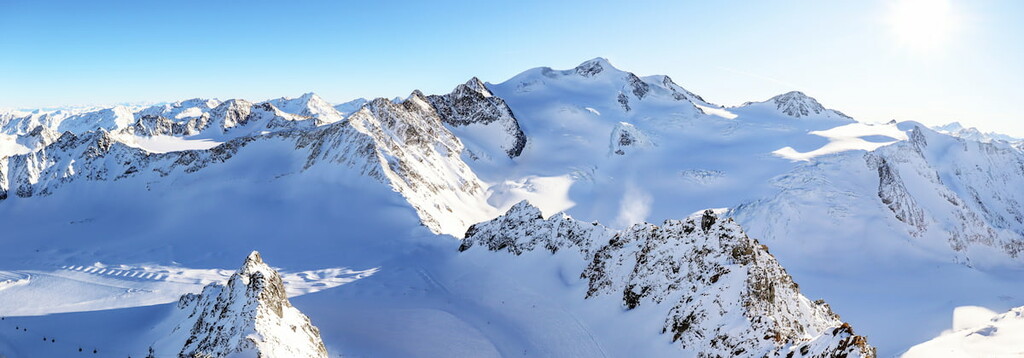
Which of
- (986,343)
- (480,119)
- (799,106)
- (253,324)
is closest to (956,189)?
(799,106)

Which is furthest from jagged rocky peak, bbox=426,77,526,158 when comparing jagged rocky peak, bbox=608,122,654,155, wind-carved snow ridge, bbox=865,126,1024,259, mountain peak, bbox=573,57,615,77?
wind-carved snow ridge, bbox=865,126,1024,259

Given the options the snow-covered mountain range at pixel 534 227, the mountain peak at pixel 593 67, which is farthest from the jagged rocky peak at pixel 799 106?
the mountain peak at pixel 593 67

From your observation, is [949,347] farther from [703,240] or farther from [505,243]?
[505,243]

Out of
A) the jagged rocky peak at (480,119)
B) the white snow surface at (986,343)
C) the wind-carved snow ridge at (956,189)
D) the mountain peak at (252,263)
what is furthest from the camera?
the jagged rocky peak at (480,119)

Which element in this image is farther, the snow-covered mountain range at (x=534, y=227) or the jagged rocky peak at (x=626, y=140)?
the jagged rocky peak at (x=626, y=140)

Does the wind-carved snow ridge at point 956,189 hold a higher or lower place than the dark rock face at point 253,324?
lower

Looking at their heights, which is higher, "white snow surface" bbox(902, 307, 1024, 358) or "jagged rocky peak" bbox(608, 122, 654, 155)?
"white snow surface" bbox(902, 307, 1024, 358)

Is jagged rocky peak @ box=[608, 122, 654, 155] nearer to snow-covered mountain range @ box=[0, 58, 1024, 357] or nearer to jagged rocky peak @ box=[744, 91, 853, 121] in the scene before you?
snow-covered mountain range @ box=[0, 58, 1024, 357]

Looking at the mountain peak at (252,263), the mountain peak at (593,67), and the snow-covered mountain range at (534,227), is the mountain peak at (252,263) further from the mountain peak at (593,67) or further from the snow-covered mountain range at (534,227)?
the mountain peak at (593,67)
